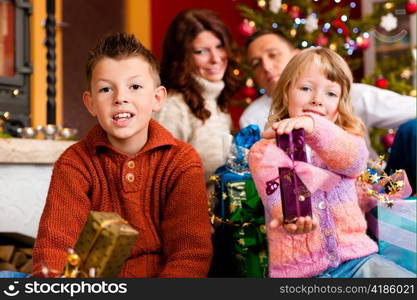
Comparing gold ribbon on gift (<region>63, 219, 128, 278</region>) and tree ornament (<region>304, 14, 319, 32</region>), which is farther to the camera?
tree ornament (<region>304, 14, 319, 32</region>)

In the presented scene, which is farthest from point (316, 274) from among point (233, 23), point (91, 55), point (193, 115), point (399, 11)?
point (233, 23)

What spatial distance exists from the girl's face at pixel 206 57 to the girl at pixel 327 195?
919mm

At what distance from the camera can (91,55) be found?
1.39 meters

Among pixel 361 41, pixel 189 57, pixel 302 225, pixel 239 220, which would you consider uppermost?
pixel 361 41

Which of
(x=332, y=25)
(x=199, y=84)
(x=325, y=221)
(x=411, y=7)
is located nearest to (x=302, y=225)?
(x=325, y=221)

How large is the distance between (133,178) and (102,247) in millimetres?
463

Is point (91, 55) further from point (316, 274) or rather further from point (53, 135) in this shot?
point (53, 135)

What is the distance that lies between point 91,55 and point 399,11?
2410 millimetres

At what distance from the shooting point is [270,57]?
2.20 metres

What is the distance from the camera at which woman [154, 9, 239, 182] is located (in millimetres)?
2162

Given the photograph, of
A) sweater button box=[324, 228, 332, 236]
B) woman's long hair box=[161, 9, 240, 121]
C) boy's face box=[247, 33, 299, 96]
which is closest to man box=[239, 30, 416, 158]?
boy's face box=[247, 33, 299, 96]

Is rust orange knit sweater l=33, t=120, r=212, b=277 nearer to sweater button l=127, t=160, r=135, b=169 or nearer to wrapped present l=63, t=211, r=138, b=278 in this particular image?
sweater button l=127, t=160, r=135, b=169

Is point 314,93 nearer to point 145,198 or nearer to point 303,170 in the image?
point 303,170

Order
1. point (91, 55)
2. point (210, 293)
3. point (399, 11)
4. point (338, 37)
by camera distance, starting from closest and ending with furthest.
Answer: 1. point (210, 293)
2. point (91, 55)
3. point (338, 37)
4. point (399, 11)
